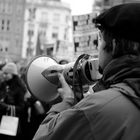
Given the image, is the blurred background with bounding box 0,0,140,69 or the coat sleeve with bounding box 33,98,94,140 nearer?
the coat sleeve with bounding box 33,98,94,140

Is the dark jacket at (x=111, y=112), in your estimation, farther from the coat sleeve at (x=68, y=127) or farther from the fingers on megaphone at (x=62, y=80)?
the fingers on megaphone at (x=62, y=80)

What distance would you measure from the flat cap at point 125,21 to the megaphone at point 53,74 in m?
0.49

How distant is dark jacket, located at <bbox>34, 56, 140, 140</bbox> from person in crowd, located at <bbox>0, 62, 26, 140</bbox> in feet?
19.3

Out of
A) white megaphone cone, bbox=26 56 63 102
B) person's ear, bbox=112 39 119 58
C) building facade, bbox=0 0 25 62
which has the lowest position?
building facade, bbox=0 0 25 62

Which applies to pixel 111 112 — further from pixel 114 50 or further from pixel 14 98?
pixel 14 98

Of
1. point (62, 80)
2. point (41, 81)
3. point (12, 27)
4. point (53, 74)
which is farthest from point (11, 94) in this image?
point (12, 27)

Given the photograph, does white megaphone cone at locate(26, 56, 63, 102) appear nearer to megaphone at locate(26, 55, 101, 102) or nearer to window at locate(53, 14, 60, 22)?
megaphone at locate(26, 55, 101, 102)

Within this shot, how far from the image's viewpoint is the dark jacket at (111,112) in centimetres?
185

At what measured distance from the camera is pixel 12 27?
81812 mm

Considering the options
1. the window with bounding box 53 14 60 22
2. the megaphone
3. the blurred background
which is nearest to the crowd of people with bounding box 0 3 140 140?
the megaphone

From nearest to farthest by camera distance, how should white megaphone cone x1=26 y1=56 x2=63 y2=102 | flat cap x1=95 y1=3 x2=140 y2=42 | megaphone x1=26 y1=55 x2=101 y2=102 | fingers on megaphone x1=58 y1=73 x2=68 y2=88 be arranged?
flat cap x1=95 y1=3 x2=140 y2=42 < megaphone x1=26 y1=55 x2=101 y2=102 < fingers on megaphone x1=58 y1=73 x2=68 y2=88 < white megaphone cone x1=26 y1=56 x2=63 y2=102

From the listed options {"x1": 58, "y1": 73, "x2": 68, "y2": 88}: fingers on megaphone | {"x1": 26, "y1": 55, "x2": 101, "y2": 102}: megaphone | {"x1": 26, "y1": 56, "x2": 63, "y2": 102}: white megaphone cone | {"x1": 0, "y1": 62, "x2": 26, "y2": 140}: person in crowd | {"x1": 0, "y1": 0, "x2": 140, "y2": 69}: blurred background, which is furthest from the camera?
{"x1": 0, "y1": 0, "x2": 140, "y2": 69}: blurred background

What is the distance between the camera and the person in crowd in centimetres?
782

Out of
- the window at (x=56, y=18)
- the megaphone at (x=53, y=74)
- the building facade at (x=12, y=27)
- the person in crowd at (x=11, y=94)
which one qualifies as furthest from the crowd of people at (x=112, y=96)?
the window at (x=56, y=18)
